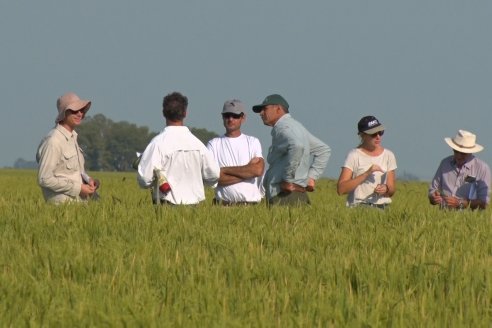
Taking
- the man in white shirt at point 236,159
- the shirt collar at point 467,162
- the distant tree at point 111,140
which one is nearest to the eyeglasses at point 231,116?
the man in white shirt at point 236,159

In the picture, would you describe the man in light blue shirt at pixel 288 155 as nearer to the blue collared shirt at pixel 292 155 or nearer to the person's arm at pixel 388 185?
the blue collared shirt at pixel 292 155

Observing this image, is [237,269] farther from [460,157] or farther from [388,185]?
[460,157]

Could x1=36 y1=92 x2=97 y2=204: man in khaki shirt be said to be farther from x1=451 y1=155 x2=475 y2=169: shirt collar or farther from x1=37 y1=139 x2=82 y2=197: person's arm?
x1=451 y1=155 x2=475 y2=169: shirt collar

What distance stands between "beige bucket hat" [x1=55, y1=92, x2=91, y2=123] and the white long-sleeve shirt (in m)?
0.71

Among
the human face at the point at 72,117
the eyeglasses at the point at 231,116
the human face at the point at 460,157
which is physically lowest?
the human face at the point at 460,157

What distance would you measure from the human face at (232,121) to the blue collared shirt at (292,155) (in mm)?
358

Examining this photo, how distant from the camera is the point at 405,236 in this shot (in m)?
8.02

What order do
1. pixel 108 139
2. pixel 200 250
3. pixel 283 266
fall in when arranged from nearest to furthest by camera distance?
1. pixel 283 266
2. pixel 200 250
3. pixel 108 139

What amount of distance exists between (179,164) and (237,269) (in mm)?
2942

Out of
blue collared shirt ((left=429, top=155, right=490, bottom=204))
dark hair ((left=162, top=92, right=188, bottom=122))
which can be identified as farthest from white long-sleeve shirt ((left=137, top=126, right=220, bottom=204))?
blue collared shirt ((left=429, top=155, right=490, bottom=204))

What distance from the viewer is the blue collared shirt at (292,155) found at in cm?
930

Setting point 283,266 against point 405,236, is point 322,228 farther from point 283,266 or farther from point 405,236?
point 283,266

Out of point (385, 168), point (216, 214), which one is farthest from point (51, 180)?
point (385, 168)

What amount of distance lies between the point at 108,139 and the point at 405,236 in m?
140
